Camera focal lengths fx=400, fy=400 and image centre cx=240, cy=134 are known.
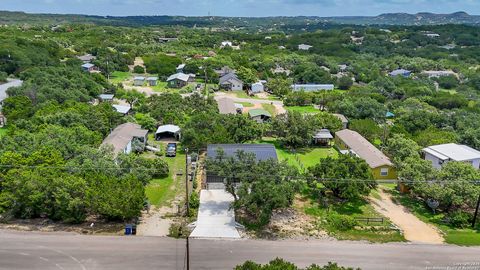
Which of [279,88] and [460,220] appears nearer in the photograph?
[460,220]

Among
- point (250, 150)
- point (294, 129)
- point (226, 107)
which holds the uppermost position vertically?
point (226, 107)

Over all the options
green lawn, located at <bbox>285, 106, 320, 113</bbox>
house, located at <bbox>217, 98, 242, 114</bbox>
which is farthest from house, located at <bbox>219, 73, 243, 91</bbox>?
house, located at <bbox>217, 98, 242, 114</bbox>

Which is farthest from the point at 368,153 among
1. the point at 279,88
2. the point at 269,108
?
the point at 279,88

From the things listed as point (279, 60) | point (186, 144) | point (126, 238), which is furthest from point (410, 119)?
point (279, 60)

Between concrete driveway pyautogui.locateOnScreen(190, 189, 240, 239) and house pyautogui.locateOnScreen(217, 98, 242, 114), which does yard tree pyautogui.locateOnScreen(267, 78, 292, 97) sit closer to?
house pyautogui.locateOnScreen(217, 98, 242, 114)

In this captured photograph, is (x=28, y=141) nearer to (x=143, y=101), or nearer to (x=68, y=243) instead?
(x=68, y=243)

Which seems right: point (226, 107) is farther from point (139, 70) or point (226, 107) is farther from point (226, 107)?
point (139, 70)

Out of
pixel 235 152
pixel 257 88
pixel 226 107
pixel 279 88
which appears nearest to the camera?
pixel 235 152
